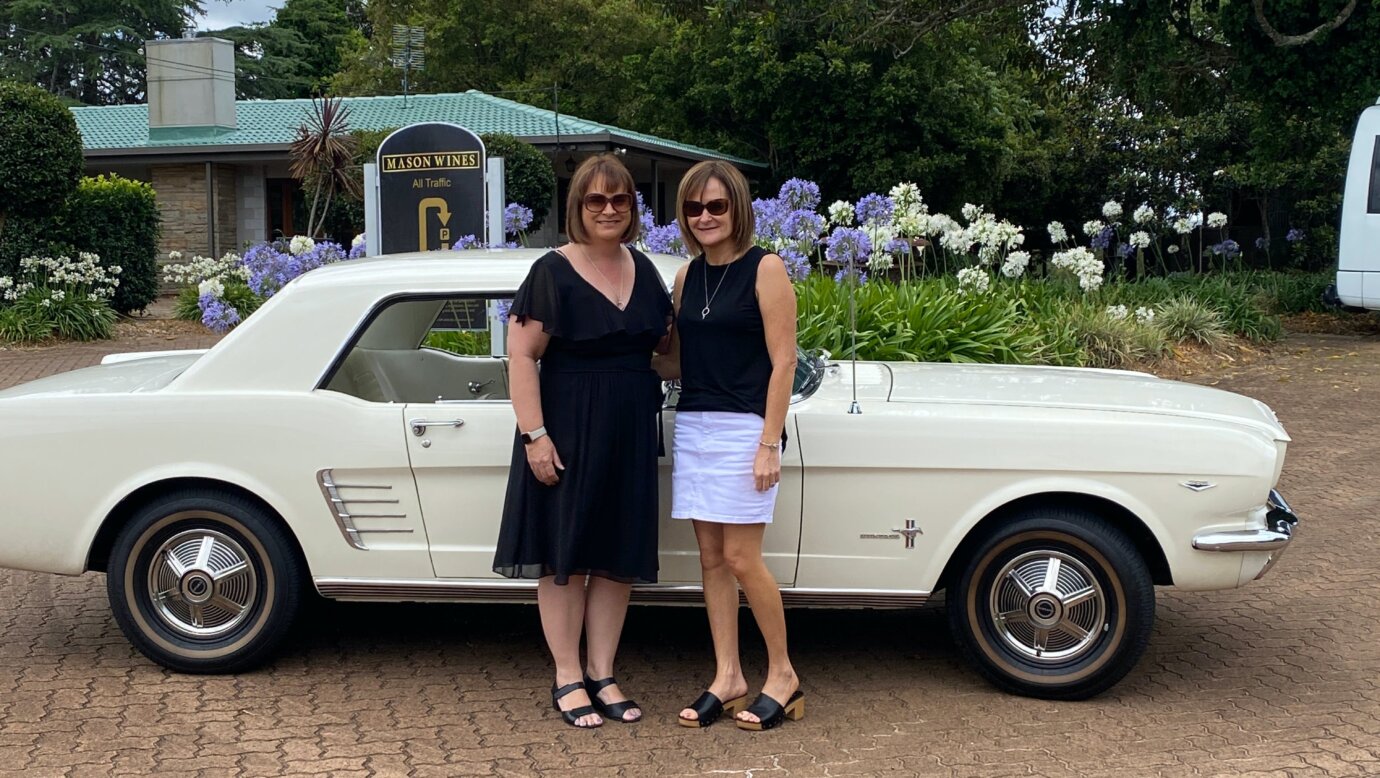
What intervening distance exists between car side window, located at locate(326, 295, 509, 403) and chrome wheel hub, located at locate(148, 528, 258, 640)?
73 cm

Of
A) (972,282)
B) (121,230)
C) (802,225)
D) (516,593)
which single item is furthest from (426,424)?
(121,230)

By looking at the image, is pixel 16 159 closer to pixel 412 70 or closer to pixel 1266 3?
pixel 1266 3

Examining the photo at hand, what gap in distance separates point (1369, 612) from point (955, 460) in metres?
2.50

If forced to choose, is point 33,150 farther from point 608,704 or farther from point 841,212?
point 608,704

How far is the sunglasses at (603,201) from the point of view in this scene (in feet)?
13.9

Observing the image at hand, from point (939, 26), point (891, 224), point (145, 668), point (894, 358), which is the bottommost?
point (145, 668)

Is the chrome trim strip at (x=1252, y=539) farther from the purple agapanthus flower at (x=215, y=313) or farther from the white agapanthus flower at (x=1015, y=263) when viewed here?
the white agapanthus flower at (x=1015, y=263)

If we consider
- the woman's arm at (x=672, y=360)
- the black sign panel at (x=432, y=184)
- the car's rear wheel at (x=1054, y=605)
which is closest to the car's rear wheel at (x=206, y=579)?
the woman's arm at (x=672, y=360)

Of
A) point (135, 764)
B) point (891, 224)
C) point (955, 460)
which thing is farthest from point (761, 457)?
point (891, 224)

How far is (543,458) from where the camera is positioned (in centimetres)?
418

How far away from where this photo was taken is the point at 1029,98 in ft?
111

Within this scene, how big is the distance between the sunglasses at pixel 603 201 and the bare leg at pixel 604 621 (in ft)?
4.01

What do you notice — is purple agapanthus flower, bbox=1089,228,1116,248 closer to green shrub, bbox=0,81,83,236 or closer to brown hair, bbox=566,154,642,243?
brown hair, bbox=566,154,642,243

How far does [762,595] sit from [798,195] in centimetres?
552
